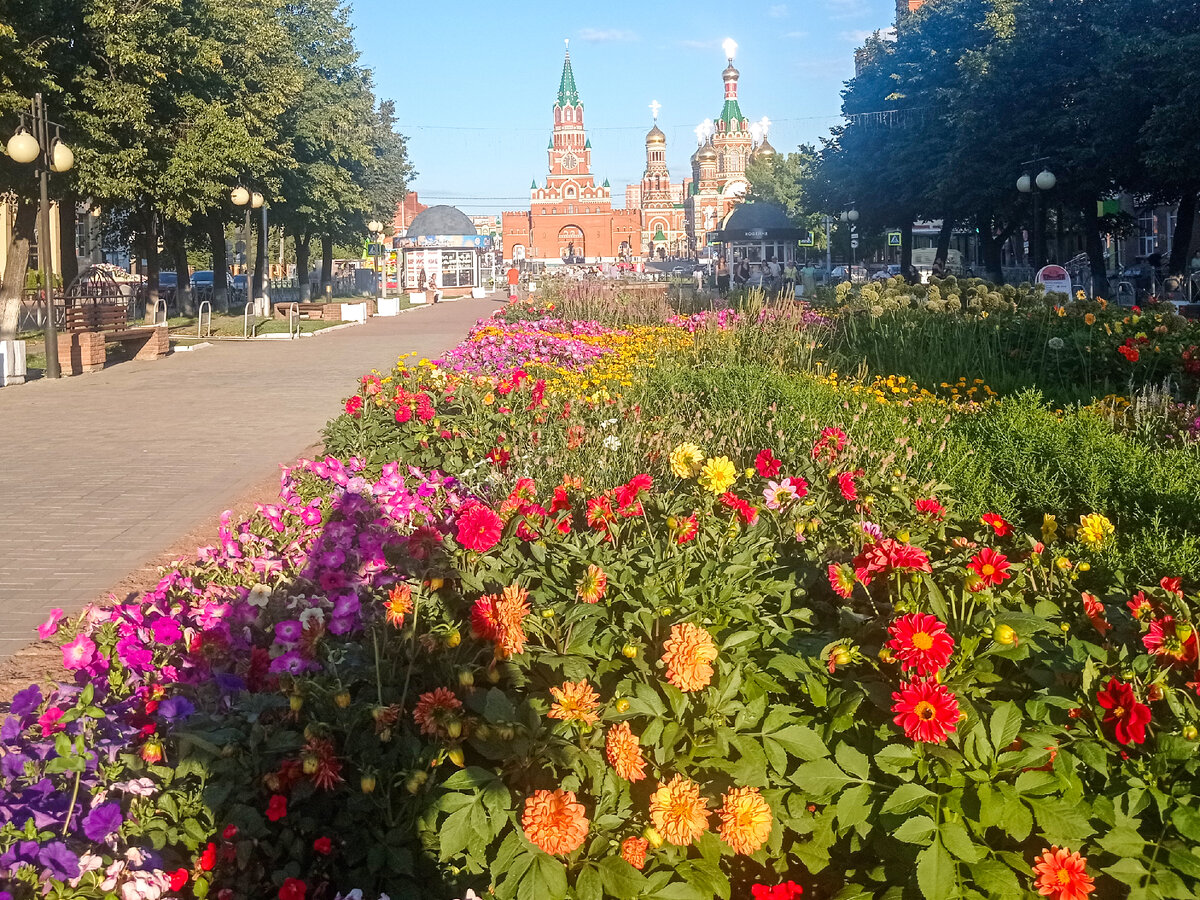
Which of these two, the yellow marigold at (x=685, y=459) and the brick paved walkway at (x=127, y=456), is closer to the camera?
the yellow marigold at (x=685, y=459)

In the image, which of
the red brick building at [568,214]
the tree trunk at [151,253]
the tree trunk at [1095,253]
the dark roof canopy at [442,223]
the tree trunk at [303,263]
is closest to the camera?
the tree trunk at [151,253]

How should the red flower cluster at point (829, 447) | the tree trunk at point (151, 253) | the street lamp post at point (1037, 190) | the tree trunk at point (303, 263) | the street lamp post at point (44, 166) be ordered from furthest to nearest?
the tree trunk at point (303, 263) < the tree trunk at point (151, 253) < the street lamp post at point (1037, 190) < the street lamp post at point (44, 166) < the red flower cluster at point (829, 447)

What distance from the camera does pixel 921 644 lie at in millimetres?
2439

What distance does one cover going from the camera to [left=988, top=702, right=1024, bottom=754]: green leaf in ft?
7.82

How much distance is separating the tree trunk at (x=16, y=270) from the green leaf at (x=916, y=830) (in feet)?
67.1

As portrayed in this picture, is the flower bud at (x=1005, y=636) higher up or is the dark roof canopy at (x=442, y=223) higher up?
the dark roof canopy at (x=442, y=223)

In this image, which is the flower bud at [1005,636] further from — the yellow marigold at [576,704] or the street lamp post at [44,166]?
the street lamp post at [44,166]

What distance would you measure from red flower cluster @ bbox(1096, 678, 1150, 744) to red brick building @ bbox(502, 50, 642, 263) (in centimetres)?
14067

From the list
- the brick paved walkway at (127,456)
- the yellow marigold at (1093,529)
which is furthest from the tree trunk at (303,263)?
the yellow marigold at (1093,529)

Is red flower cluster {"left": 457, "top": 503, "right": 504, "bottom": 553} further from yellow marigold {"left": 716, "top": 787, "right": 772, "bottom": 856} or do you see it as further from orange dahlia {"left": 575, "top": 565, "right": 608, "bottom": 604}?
yellow marigold {"left": 716, "top": 787, "right": 772, "bottom": 856}

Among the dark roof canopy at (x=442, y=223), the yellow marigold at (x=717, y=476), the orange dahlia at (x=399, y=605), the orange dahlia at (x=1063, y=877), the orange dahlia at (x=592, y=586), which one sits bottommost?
the orange dahlia at (x=1063, y=877)

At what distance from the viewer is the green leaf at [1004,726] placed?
2.38 metres

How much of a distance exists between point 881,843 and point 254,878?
1272 millimetres

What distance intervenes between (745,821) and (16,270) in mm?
21688
